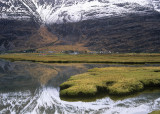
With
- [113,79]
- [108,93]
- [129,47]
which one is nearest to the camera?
[108,93]

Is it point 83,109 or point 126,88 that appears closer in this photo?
point 83,109

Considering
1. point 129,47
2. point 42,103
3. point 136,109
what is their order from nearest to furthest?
point 136,109
point 42,103
point 129,47

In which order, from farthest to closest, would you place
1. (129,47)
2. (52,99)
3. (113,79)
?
(129,47)
(113,79)
(52,99)

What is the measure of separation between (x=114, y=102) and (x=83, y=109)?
517 cm

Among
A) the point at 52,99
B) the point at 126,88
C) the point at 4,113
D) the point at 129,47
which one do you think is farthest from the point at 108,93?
the point at 129,47

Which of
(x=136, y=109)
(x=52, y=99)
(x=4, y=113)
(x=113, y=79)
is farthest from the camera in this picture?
(x=113, y=79)

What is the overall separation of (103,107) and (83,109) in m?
2.69

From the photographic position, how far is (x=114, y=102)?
27.0 metres

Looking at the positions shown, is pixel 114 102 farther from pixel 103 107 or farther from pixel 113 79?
pixel 113 79

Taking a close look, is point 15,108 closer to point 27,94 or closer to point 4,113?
point 4,113

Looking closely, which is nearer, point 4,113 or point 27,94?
point 4,113

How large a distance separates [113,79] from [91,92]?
29.2ft

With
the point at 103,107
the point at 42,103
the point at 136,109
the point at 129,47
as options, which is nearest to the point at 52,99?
the point at 42,103

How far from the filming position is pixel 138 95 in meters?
30.2
